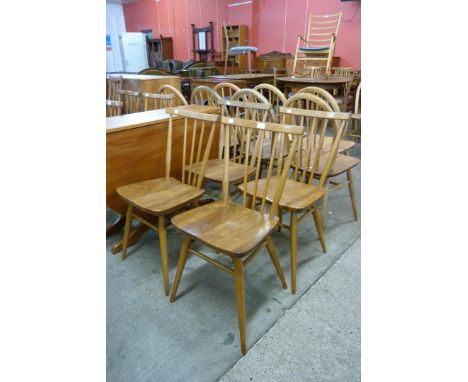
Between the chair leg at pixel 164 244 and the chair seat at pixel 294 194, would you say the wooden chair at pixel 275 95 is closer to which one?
the chair seat at pixel 294 194

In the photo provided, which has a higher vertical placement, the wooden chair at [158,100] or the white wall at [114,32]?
the white wall at [114,32]

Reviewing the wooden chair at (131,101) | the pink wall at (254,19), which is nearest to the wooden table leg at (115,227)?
the wooden chair at (131,101)

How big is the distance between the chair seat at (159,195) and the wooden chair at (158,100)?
0.77 m

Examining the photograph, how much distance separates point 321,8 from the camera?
5852mm

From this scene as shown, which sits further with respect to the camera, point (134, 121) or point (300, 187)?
point (134, 121)

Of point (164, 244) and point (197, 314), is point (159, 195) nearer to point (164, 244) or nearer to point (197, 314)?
point (164, 244)

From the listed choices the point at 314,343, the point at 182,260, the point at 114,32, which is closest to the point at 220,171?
the point at 182,260

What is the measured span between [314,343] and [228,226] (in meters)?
0.63

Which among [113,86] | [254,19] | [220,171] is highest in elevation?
[254,19]

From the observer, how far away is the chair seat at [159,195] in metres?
1.53

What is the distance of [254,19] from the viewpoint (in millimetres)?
6988
